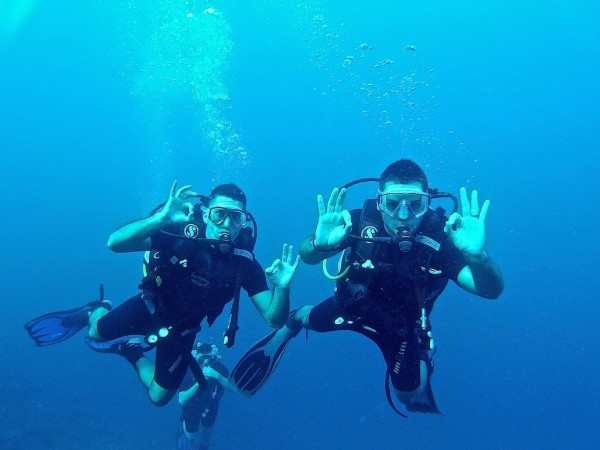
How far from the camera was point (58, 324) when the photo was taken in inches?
298

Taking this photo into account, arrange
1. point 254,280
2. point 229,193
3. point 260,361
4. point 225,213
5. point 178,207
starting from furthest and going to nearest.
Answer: point 260,361 → point 254,280 → point 229,193 → point 225,213 → point 178,207

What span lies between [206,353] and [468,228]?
838 centimetres

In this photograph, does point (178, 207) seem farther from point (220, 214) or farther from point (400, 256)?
point (400, 256)

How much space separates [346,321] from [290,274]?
99cm

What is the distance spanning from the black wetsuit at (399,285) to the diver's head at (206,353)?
6.13m

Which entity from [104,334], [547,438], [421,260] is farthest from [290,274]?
[547,438]

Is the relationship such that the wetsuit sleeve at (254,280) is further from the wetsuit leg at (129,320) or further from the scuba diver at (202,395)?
the scuba diver at (202,395)

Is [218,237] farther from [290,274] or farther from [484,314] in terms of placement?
[484,314]

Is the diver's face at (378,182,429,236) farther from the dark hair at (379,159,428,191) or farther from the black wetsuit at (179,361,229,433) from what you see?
the black wetsuit at (179,361,229,433)

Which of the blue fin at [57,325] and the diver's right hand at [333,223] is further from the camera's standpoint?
the blue fin at [57,325]

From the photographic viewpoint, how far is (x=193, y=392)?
10148 millimetres

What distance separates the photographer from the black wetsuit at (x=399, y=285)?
500cm

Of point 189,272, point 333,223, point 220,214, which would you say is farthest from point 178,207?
point 333,223

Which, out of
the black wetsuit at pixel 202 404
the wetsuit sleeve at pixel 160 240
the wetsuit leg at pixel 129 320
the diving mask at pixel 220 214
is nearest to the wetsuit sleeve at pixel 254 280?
the diving mask at pixel 220 214
